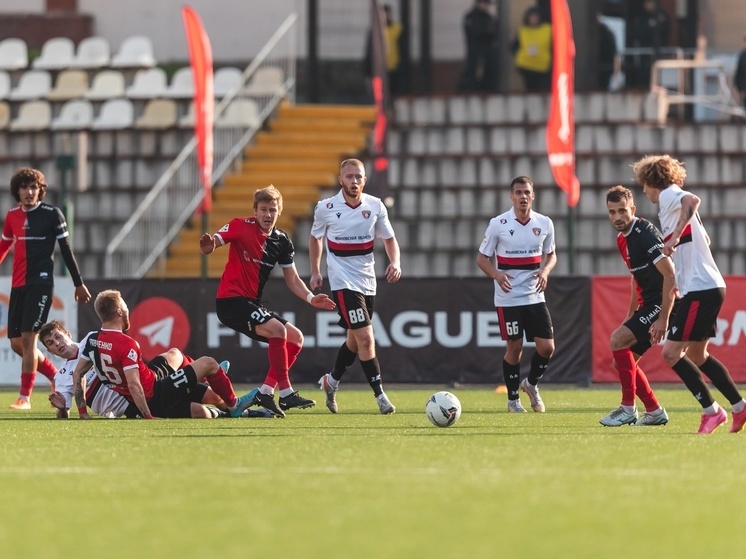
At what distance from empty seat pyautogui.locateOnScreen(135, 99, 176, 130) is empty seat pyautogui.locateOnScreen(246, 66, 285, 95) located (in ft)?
4.66

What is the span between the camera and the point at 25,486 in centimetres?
733

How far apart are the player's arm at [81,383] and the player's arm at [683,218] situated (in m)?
4.49

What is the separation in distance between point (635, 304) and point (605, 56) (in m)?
15.0

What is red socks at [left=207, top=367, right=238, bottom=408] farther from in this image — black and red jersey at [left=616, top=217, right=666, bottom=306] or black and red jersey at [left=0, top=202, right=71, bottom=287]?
black and red jersey at [left=616, top=217, right=666, bottom=306]

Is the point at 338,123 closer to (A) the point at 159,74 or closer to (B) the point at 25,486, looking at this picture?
(A) the point at 159,74

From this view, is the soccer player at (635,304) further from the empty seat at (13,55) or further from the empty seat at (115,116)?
the empty seat at (13,55)

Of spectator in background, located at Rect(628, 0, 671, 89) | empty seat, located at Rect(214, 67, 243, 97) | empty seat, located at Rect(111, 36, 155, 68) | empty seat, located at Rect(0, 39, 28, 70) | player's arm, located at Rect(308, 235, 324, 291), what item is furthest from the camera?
empty seat, located at Rect(0, 39, 28, 70)

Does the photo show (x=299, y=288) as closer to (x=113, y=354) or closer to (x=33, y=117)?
(x=113, y=354)

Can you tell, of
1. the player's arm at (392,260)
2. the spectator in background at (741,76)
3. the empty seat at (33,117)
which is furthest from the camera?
the empty seat at (33,117)

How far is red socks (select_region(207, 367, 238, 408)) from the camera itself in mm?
11771

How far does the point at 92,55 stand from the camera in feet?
89.7

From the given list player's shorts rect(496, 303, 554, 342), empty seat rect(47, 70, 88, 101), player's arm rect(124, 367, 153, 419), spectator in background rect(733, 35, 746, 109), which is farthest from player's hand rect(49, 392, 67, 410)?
empty seat rect(47, 70, 88, 101)

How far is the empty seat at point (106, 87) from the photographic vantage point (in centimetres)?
2620

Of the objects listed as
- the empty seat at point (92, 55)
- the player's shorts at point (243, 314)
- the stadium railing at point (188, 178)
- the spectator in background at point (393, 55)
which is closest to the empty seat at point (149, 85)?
the empty seat at point (92, 55)
